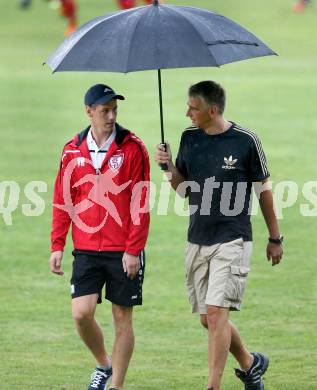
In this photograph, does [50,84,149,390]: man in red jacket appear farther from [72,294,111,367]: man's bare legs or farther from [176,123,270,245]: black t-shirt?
[176,123,270,245]: black t-shirt

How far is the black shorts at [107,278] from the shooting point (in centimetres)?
834

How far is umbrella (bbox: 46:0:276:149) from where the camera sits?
26.1 ft

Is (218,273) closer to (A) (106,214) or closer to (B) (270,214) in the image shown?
Answer: (B) (270,214)

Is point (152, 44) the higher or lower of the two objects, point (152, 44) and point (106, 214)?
the higher

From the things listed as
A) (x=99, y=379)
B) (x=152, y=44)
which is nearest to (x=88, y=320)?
(x=99, y=379)

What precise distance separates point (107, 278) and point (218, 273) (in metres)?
0.77

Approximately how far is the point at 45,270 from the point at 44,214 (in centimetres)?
317

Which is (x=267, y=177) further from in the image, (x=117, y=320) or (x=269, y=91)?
(x=269, y=91)

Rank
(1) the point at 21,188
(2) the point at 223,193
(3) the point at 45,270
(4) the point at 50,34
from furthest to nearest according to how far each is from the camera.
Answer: (4) the point at 50,34 < (1) the point at 21,188 < (3) the point at 45,270 < (2) the point at 223,193

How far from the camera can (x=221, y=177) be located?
326 inches

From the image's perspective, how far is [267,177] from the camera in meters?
8.37

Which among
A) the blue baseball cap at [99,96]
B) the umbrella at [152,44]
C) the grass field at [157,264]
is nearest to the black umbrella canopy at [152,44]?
the umbrella at [152,44]

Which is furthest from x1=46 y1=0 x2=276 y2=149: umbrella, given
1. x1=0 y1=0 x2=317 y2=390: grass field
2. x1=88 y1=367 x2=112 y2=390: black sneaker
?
x1=0 y1=0 x2=317 y2=390: grass field

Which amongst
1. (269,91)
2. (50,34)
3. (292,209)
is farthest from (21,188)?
(50,34)
